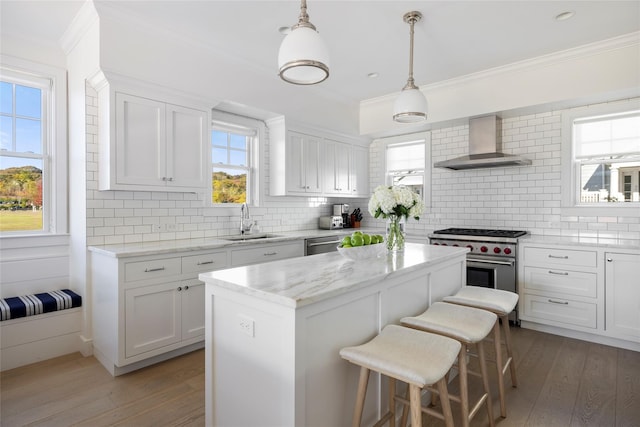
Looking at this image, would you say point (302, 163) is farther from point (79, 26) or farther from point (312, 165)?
point (79, 26)

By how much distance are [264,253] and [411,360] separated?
2.44 meters

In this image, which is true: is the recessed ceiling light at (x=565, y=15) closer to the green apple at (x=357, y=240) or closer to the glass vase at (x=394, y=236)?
the glass vase at (x=394, y=236)

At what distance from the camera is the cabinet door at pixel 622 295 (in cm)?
320

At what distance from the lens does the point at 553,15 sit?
294 centimetres

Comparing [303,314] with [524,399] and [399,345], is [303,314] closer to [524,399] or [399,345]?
[399,345]

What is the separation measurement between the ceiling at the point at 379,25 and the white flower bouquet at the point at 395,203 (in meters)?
1.51

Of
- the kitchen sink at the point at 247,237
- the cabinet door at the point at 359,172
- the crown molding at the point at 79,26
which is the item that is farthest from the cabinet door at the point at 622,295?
the crown molding at the point at 79,26

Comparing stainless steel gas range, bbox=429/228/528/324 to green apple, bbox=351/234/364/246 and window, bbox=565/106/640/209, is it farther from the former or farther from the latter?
green apple, bbox=351/234/364/246

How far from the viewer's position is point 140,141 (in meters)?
3.10

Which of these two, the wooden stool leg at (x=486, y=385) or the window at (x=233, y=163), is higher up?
the window at (x=233, y=163)

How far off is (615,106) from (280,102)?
3596 millimetres

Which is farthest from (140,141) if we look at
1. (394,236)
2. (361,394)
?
(361,394)

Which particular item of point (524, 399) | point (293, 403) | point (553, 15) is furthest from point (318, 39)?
point (524, 399)

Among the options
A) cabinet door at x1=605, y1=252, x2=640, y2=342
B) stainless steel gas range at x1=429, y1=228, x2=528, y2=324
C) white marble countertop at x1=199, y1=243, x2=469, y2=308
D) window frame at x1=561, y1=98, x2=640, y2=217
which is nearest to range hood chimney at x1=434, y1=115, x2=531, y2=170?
window frame at x1=561, y1=98, x2=640, y2=217
